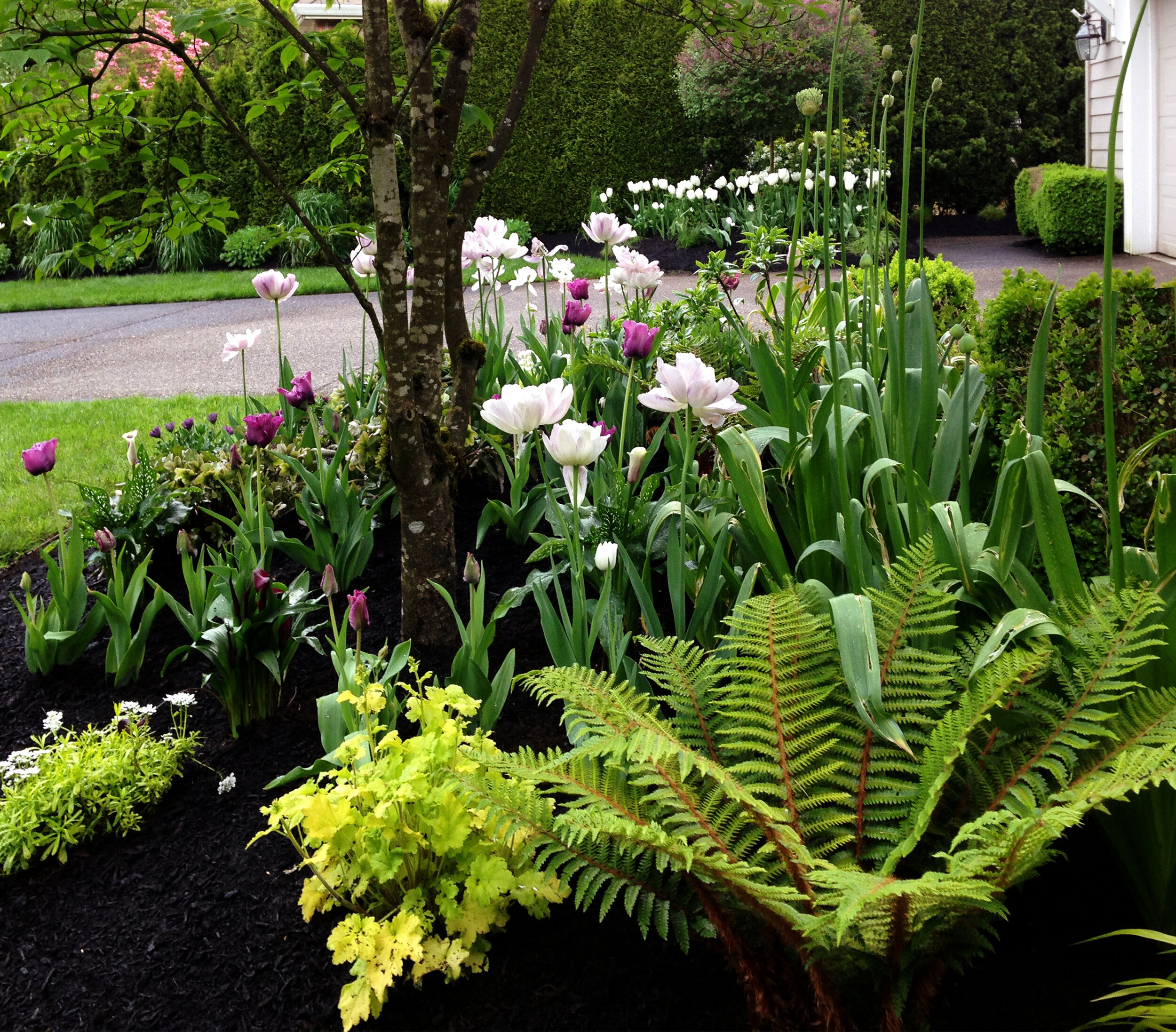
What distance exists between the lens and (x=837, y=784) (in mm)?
1460

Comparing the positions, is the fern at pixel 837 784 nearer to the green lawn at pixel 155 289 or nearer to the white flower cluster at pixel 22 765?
the white flower cluster at pixel 22 765

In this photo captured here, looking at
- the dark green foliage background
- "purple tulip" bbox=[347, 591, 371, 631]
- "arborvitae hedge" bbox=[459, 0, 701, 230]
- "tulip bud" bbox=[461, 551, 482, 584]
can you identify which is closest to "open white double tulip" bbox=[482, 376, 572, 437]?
"tulip bud" bbox=[461, 551, 482, 584]

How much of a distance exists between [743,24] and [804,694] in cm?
195

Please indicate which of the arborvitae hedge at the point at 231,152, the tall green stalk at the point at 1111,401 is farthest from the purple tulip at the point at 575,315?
the arborvitae hedge at the point at 231,152

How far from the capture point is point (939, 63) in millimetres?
12234

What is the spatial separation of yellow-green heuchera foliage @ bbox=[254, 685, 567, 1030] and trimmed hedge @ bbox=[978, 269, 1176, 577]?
151cm

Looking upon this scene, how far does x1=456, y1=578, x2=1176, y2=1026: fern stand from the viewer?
46.5 inches

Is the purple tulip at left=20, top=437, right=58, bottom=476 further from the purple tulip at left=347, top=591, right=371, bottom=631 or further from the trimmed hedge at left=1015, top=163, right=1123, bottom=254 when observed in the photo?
the trimmed hedge at left=1015, top=163, right=1123, bottom=254

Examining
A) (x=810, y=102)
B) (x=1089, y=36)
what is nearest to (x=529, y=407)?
(x=810, y=102)

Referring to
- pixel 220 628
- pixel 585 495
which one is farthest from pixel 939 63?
pixel 220 628

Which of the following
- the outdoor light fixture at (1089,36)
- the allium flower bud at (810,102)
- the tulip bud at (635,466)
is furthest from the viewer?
the outdoor light fixture at (1089,36)

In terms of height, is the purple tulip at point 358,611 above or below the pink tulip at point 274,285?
below

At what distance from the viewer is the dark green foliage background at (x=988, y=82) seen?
39.7 ft

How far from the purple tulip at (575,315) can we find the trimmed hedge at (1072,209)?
826 centimetres
